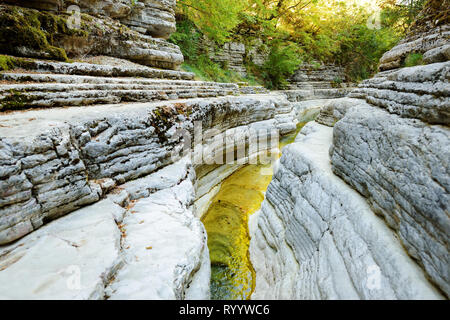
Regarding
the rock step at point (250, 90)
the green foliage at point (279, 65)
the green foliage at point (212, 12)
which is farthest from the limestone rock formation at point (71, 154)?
the green foliage at point (279, 65)

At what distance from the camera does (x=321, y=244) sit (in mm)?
3168

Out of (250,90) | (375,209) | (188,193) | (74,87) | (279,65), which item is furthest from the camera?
(279,65)

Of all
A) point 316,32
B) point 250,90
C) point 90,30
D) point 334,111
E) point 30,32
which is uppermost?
point 316,32

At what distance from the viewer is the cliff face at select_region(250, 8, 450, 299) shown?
2039 millimetres

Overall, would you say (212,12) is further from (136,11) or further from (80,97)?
(80,97)

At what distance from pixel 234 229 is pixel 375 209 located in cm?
358

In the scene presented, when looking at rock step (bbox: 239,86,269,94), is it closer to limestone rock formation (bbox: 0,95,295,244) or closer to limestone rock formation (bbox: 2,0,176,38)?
limestone rock formation (bbox: 2,0,176,38)

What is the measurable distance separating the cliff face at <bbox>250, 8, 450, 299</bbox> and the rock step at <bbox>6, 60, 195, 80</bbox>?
6.24 metres

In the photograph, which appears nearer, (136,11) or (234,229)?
(234,229)

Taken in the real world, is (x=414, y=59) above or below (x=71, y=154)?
above

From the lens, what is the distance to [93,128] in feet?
11.3

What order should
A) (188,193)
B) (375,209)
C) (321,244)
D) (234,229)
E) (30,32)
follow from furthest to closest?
(234,229)
(30,32)
(188,193)
(321,244)
(375,209)

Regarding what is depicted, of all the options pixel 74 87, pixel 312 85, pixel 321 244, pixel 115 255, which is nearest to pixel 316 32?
pixel 312 85

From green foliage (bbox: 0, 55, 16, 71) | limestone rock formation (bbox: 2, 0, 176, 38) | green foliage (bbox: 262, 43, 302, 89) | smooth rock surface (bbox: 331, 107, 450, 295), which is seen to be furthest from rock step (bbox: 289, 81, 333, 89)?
green foliage (bbox: 0, 55, 16, 71)
